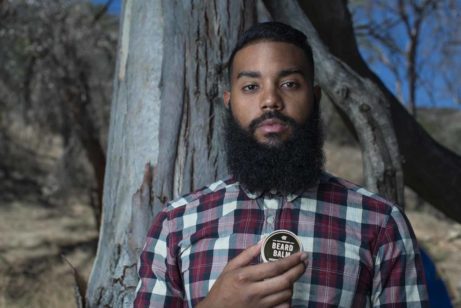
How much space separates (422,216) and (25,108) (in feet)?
24.6

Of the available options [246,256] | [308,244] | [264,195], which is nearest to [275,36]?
[264,195]

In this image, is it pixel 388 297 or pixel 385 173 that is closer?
pixel 388 297

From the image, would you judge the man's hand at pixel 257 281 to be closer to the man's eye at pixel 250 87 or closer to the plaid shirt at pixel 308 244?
the plaid shirt at pixel 308 244

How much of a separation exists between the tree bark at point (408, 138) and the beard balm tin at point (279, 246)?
2.51 m

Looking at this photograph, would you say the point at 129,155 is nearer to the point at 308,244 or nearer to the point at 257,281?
the point at 308,244

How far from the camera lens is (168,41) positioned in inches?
113

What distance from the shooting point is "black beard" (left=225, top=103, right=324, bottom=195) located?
2.00m

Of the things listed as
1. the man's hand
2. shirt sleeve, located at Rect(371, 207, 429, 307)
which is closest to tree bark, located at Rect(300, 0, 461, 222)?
shirt sleeve, located at Rect(371, 207, 429, 307)

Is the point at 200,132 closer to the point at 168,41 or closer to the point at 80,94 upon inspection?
the point at 168,41

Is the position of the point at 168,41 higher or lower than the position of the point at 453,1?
lower

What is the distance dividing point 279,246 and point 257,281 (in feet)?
0.35

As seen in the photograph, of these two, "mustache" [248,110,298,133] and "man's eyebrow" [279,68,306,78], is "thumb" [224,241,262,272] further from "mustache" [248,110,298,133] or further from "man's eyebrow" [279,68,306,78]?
"man's eyebrow" [279,68,306,78]

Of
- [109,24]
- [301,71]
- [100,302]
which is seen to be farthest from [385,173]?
[109,24]

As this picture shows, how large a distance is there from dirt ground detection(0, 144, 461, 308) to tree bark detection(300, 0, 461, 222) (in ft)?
14.4
